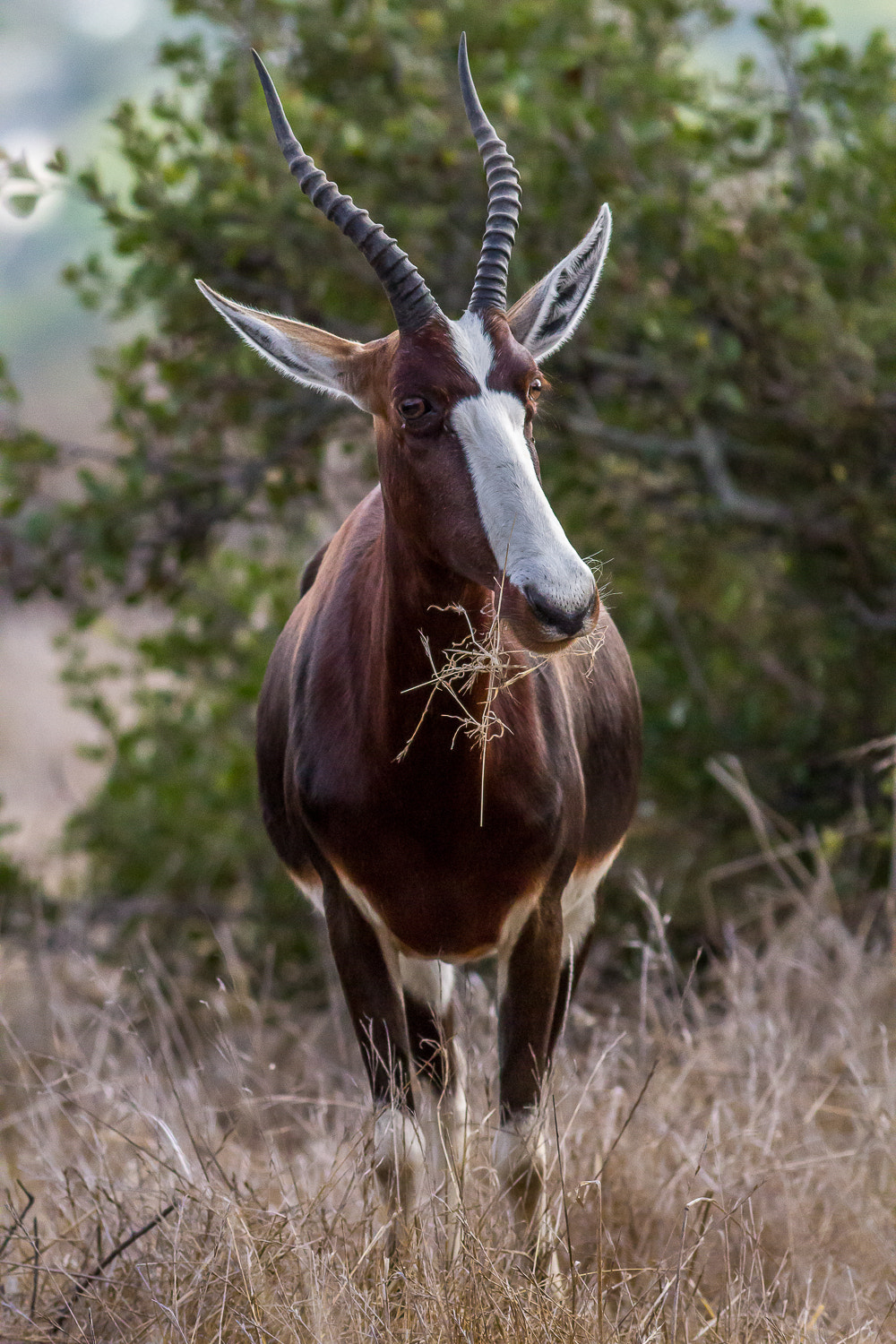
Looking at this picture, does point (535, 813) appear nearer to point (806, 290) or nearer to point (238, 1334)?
point (238, 1334)

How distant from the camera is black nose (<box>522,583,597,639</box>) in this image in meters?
2.87

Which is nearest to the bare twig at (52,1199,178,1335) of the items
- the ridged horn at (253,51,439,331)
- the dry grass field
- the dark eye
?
the dry grass field

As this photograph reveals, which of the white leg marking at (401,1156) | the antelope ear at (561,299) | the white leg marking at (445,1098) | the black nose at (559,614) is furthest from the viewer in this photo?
the antelope ear at (561,299)

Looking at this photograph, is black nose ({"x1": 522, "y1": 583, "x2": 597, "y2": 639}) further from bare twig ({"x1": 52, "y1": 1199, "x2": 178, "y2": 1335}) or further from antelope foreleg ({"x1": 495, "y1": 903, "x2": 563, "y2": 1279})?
bare twig ({"x1": 52, "y1": 1199, "x2": 178, "y2": 1335})

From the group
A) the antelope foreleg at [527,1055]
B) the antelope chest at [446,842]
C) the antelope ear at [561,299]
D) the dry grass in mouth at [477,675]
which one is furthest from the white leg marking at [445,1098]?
the antelope ear at [561,299]

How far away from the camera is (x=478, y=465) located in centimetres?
315

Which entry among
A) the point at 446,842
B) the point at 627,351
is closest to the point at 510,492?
the point at 446,842

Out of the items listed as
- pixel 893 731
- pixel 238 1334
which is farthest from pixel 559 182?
pixel 238 1334

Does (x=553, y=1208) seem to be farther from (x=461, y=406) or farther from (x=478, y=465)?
(x=461, y=406)

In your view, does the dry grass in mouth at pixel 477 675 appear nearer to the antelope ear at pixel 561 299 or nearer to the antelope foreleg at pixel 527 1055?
the antelope foreleg at pixel 527 1055

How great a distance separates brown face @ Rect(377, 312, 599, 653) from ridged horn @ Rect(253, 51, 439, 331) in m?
0.06

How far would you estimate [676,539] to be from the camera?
315 inches

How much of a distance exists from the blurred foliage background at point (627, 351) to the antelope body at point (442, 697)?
116 inches

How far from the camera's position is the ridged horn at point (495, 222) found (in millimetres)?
3410
